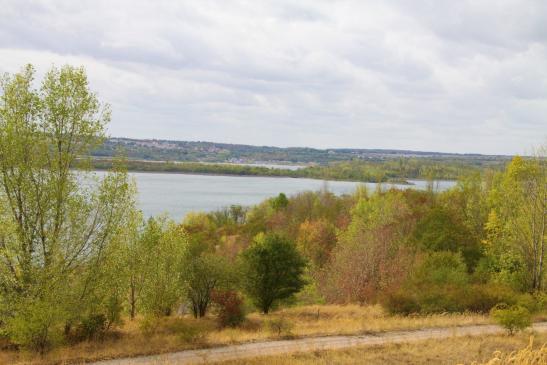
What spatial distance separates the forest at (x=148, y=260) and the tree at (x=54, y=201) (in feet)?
0.15

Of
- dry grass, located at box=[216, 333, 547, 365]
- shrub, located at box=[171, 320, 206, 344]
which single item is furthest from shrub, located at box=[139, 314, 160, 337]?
dry grass, located at box=[216, 333, 547, 365]

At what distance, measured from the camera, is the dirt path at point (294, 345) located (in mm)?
17109

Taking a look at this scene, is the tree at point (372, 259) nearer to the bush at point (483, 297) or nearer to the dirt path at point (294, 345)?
the bush at point (483, 297)

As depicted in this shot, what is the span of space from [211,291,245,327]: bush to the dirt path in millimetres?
6021

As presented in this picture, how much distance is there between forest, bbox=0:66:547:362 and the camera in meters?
18.8

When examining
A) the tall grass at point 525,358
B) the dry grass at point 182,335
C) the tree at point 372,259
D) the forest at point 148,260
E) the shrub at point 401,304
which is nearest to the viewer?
the tall grass at point 525,358

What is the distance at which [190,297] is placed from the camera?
101ft

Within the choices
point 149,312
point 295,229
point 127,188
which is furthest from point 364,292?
point 295,229

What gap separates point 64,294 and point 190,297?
42.8 feet

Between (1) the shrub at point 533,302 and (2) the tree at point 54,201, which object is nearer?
(2) the tree at point 54,201

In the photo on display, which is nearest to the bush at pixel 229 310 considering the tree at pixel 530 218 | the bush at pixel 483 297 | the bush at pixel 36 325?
the bush at pixel 36 325

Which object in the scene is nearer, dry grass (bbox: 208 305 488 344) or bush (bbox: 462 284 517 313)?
dry grass (bbox: 208 305 488 344)

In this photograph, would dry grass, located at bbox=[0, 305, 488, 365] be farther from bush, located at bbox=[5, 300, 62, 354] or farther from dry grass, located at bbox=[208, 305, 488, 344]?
bush, located at bbox=[5, 300, 62, 354]

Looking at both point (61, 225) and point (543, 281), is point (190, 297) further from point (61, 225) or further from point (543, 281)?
point (543, 281)
